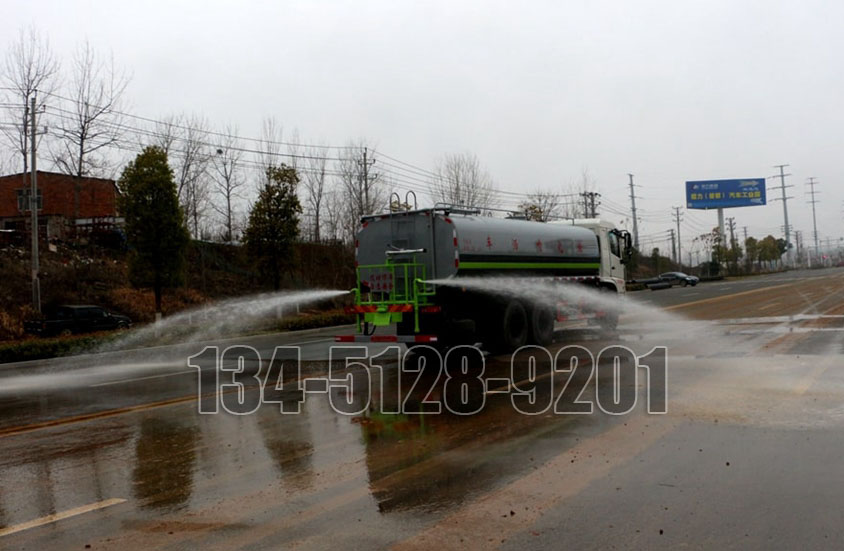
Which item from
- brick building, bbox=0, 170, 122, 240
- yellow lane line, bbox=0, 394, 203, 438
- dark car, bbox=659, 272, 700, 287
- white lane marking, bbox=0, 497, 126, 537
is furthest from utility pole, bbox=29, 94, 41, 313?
dark car, bbox=659, 272, 700, 287

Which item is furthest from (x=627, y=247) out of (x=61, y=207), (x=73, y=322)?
(x=61, y=207)

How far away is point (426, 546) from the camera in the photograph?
4.39 m

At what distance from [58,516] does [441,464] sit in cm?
301

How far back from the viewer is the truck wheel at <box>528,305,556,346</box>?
15.6 meters

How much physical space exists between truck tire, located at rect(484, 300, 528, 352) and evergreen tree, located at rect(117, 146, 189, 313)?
49.0 ft

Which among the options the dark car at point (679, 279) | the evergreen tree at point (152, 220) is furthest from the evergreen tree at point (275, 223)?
the dark car at point (679, 279)

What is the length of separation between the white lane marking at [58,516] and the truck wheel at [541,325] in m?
11.1

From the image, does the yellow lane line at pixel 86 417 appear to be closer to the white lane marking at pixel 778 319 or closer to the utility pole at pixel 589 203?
the white lane marking at pixel 778 319

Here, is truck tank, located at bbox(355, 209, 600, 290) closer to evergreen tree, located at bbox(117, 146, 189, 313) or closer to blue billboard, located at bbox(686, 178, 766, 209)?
evergreen tree, located at bbox(117, 146, 189, 313)

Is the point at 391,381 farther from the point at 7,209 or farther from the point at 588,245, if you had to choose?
the point at 7,209

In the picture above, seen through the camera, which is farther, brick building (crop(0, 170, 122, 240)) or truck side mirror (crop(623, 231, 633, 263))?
brick building (crop(0, 170, 122, 240))

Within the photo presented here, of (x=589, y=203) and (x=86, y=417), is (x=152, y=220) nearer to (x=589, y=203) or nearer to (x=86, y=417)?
(x=86, y=417)

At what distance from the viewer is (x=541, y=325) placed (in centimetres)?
1582

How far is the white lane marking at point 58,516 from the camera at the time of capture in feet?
16.3
